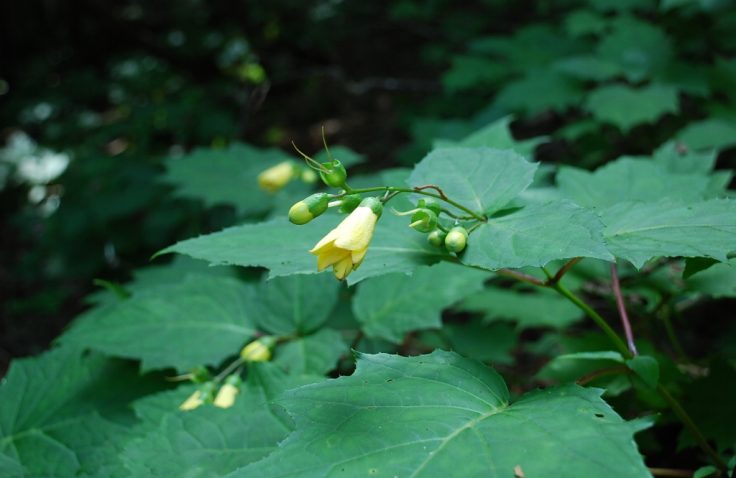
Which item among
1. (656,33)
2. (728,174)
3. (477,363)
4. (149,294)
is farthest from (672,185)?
(656,33)

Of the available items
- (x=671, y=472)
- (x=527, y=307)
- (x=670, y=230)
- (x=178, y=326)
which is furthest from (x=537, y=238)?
(x=527, y=307)

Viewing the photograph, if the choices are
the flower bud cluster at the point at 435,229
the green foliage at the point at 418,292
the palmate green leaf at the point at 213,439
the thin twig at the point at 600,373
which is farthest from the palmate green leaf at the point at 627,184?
the palmate green leaf at the point at 213,439

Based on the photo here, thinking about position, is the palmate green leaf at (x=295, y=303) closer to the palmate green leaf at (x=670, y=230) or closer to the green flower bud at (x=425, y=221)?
the green flower bud at (x=425, y=221)

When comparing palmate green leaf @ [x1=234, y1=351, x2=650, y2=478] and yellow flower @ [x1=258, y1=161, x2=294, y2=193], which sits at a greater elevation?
palmate green leaf @ [x1=234, y1=351, x2=650, y2=478]

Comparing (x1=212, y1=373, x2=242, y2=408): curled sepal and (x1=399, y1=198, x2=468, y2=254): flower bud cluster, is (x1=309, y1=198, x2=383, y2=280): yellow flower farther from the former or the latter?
(x1=212, y1=373, x2=242, y2=408): curled sepal

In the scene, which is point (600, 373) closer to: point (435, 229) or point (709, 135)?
point (435, 229)

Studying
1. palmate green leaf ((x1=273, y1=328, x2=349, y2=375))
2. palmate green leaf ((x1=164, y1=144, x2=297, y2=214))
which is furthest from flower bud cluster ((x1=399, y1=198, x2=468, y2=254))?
palmate green leaf ((x1=164, y1=144, x2=297, y2=214))

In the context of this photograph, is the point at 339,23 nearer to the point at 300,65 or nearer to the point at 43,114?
the point at 300,65
